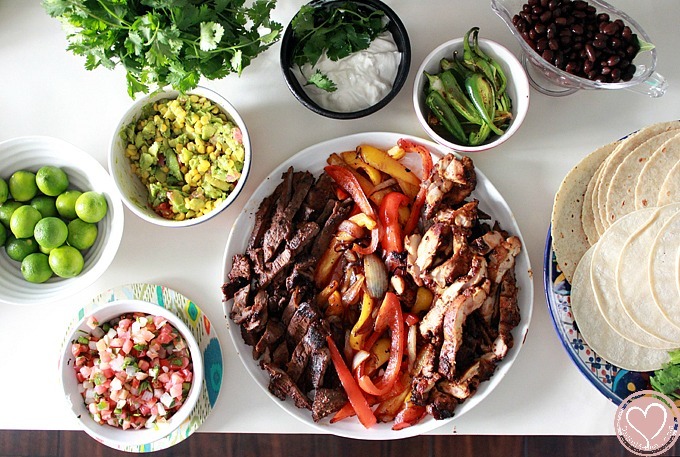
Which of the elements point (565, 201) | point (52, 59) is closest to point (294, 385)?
point (565, 201)

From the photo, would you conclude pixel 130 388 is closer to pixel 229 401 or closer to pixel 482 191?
pixel 229 401

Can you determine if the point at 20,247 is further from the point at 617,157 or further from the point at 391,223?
the point at 617,157

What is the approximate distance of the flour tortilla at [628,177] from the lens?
2385 mm

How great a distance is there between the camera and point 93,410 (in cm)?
245

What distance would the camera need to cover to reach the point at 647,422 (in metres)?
2.52

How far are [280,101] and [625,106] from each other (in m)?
1.52

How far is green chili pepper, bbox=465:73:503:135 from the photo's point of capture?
7.93 ft

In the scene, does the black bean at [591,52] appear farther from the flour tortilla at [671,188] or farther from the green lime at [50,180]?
the green lime at [50,180]

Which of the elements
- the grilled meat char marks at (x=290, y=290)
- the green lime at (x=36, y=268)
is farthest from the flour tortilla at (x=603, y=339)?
the green lime at (x=36, y=268)

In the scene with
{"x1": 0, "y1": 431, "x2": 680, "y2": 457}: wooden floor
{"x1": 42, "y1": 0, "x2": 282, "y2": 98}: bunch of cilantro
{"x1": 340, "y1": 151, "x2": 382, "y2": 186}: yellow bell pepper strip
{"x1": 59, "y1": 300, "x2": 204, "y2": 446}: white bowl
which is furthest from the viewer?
{"x1": 0, "y1": 431, "x2": 680, "y2": 457}: wooden floor

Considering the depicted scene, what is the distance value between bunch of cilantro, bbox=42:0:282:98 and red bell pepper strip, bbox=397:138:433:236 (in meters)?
0.70

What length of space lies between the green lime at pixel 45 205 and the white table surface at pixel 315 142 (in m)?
0.30

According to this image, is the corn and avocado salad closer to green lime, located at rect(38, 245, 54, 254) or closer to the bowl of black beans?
green lime, located at rect(38, 245, 54, 254)

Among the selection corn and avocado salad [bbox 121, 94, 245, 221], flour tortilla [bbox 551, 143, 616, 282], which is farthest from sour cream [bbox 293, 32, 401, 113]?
flour tortilla [bbox 551, 143, 616, 282]
